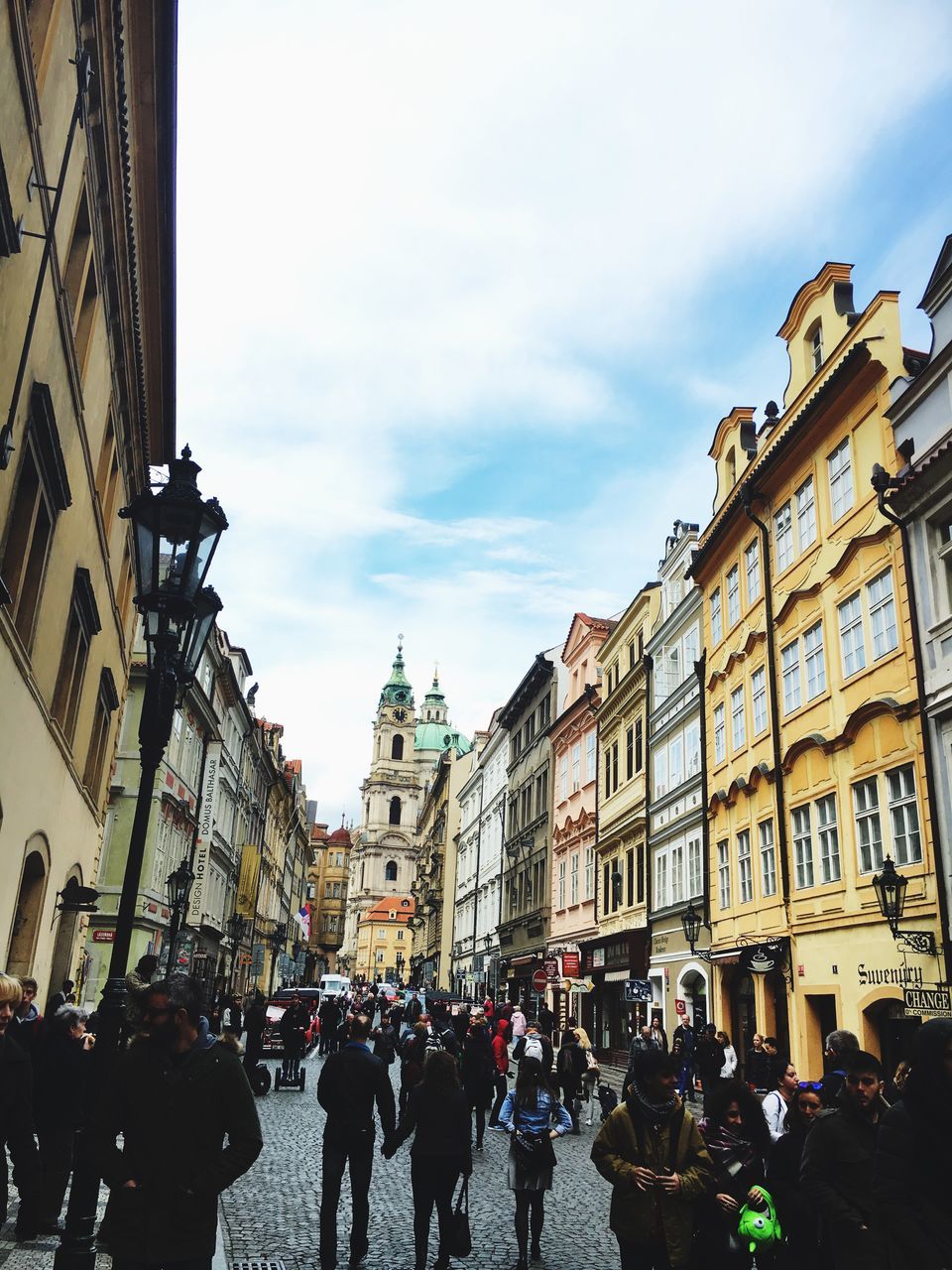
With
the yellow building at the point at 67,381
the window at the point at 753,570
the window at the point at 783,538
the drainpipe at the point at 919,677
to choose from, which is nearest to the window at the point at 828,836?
the drainpipe at the point at 919,677

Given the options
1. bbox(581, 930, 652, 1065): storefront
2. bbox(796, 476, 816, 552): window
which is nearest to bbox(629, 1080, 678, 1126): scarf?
bbox(796, 476, 816, 552): window

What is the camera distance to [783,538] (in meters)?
24.9

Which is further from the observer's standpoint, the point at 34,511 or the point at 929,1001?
the point at 929,1001

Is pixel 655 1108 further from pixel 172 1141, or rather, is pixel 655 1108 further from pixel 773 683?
pixel 773 683

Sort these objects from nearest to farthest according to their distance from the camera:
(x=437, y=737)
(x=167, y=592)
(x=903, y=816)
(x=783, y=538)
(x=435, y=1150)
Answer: (x=167, y=592), (x=435, y=1150), (x=903, y=816), (x=783, y=538), (x=437, y=737)

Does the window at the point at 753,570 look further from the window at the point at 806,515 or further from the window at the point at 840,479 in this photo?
the window at the point at 840,479

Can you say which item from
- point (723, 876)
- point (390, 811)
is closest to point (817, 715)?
point (723, 876)

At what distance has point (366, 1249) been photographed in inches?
350

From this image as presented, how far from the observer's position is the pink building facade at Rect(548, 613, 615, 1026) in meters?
42.4

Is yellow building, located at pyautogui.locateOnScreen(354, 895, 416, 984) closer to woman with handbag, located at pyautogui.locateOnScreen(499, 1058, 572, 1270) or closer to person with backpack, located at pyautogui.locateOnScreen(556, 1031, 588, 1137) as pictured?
person with backpack, located at pyautogui.locateOnScreen(556, 1031, 588, 1137)

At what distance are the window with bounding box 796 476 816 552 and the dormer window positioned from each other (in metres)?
2.66

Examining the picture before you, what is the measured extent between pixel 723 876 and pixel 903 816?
9738 mm

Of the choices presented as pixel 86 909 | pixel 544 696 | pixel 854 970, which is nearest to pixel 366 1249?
pixel 86 909

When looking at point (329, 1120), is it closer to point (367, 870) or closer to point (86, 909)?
point (86, 909)
